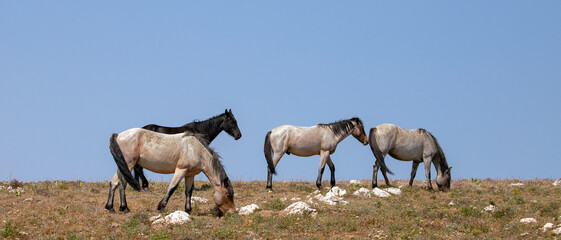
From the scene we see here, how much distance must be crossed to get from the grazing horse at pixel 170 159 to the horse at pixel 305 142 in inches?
246

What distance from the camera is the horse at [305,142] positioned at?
21.6 meters

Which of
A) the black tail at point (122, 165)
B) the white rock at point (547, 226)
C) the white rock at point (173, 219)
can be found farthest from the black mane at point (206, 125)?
the white rock at point (547, 226)

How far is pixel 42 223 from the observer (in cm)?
1394

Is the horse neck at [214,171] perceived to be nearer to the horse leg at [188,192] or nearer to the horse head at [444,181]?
the horse leg at [188,192]

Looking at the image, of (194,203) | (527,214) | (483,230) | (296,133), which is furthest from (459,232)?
(296,133)

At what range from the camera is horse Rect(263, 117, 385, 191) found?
70.9 feet

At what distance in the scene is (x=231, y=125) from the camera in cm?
2198

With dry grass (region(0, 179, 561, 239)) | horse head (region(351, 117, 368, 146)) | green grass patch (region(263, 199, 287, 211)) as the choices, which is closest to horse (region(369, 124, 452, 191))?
horse head (region(351, 117, 368, 146))

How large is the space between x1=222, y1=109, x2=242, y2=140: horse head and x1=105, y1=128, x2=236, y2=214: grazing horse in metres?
6.58

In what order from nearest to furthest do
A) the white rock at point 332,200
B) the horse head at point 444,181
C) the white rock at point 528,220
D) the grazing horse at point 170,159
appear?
the white rock at point 528,220 < the grazing horse at point 170,159 < the white rock at point 332,200 < the horse head at point 444,181

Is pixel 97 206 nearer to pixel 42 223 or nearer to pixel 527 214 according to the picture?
pixel 42 223

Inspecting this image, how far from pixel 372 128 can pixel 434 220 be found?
7.33 metres

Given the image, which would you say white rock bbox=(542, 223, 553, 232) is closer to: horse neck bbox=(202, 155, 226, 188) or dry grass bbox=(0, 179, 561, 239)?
dry grass bbox=(0, 179, 561, 239)

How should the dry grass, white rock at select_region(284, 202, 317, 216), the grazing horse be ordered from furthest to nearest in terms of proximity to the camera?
the grazing horse → white rock at select_region(284, 202, 317, 216) → the dry grass
